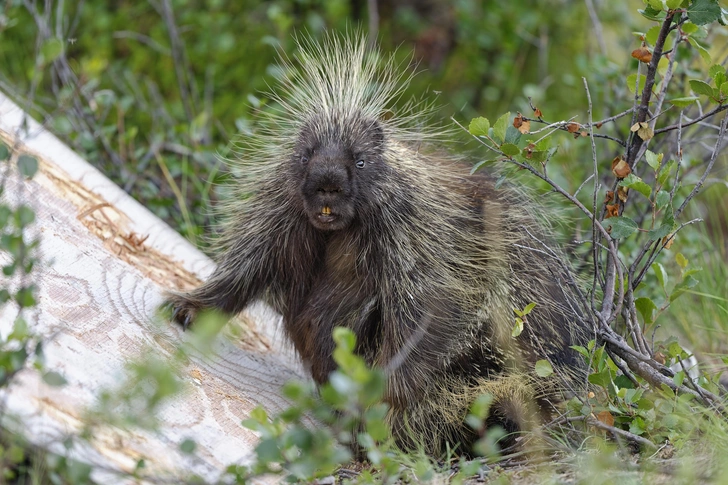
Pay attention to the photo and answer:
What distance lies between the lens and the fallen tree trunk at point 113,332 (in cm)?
202

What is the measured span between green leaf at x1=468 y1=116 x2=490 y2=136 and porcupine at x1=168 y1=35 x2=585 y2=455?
27 centimetres

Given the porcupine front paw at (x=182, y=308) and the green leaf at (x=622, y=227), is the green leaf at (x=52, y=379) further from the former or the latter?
the green leaf at (x=622, y=227)

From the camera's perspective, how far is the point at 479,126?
8.25 feet

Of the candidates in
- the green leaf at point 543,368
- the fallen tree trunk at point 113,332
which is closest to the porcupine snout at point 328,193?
the fallen tree trunk at point 113,332

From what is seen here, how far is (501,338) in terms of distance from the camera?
2.84 m

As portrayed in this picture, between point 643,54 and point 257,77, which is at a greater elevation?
point 643,54

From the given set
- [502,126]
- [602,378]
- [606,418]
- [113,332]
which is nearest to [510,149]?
[502,126]

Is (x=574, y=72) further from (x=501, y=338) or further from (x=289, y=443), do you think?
(x=289, y=443)

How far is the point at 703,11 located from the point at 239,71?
14.2 ft

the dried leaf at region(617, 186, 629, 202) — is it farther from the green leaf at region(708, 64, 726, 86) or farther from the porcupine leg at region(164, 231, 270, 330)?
the porcupine leg at region(164, 231, 270, 330)

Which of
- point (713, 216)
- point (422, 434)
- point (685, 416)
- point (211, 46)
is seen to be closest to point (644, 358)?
point (685, 416)

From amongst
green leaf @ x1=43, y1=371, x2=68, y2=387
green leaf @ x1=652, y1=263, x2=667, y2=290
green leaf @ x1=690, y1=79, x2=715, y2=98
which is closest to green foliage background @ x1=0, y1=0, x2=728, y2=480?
green leaf @ x1=652, y1=263, x2=667, y2=290

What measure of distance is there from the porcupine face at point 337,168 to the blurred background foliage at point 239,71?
1.26 meters

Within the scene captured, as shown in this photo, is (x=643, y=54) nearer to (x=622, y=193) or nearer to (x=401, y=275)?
(x=622, y=193)
